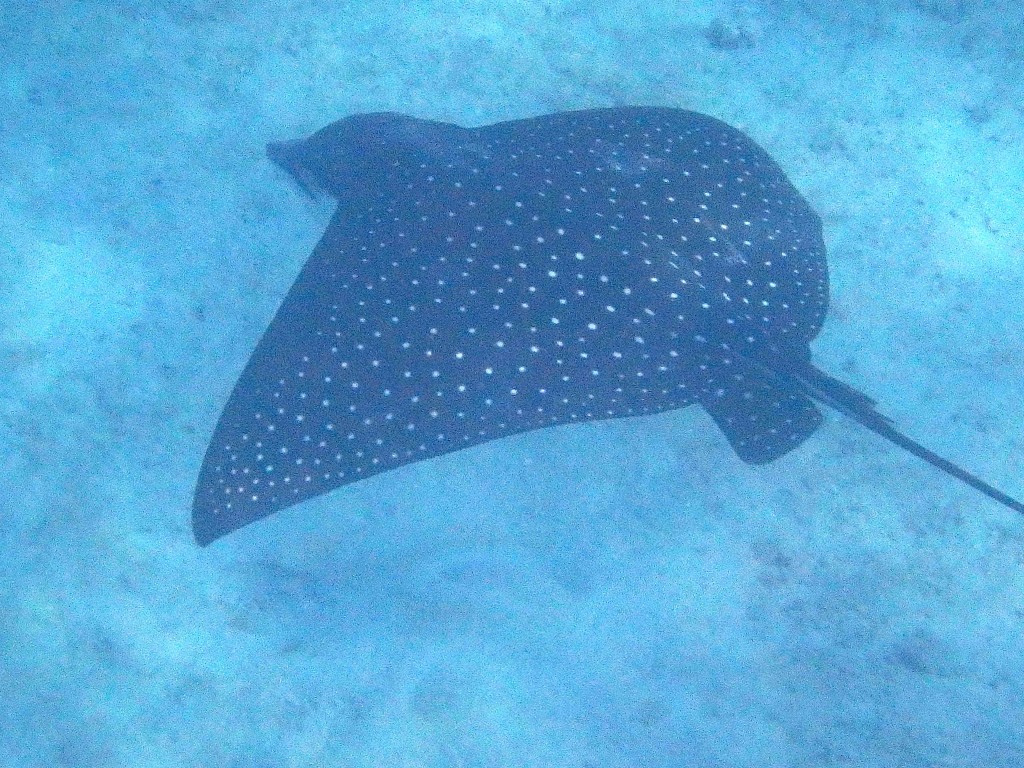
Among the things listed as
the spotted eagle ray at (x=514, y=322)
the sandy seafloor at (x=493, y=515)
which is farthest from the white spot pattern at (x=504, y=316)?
the sandy seafloor at (x=493, y=515)

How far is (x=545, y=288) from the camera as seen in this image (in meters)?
4.39

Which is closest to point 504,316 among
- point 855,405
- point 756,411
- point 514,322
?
point 514,322

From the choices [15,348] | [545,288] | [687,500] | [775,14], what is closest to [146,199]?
[15,348]

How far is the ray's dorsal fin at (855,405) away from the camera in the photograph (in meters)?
3.72

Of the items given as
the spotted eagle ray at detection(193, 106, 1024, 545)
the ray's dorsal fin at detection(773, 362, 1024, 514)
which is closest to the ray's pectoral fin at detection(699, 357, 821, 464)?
the spotted eagle ray at detection(193, 106, 1024, 545)

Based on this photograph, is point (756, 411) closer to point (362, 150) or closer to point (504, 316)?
point (504, 316)

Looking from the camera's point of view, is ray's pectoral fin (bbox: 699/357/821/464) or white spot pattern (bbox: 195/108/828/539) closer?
white spot pattern (bbox: 195/108/828/539)

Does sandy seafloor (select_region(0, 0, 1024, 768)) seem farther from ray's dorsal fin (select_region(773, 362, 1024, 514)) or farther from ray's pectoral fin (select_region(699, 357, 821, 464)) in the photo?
ray's dorsal fin (select_region(773, 362, 1024, 514))

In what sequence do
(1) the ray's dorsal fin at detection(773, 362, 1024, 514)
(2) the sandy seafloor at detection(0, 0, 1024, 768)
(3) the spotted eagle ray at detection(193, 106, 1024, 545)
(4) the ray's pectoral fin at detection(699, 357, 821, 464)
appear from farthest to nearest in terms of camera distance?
(2) the sandy seafloor at detection(0, 0, 1024, 768) < (4) the ray's pectoral fin at detection(699, 357, 821, 464) < (3) the spotted eagle ray at detection(193, 106, 1024, 545) < (1) the ray's dorsal fin at detection(773, 362, 1024, 514)

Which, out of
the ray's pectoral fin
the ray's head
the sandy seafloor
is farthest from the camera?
the ray's head

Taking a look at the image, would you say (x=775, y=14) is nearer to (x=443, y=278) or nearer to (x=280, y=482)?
(x=443, y=278)

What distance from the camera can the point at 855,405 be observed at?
4008 mm

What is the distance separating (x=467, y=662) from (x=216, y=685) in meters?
1.63

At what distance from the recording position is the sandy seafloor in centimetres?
464
